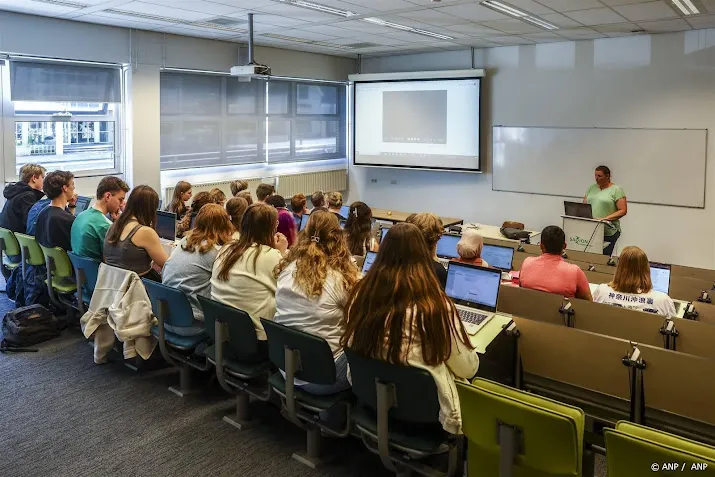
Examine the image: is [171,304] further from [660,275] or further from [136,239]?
[660,275]

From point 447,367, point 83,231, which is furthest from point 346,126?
point 447,367

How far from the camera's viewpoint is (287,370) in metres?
2.67

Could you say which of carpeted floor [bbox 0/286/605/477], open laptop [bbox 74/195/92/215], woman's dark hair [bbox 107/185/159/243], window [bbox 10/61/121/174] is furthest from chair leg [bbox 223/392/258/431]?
window [bbox 10/61/121/174]

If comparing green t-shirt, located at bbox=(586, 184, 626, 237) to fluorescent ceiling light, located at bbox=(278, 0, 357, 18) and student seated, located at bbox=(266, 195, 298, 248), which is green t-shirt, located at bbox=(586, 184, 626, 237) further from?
student seated, located at bbox=(266, 195, 298, 248)

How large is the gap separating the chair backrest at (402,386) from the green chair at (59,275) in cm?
291

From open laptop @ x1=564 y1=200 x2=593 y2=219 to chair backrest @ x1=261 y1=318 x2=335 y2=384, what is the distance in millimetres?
4222

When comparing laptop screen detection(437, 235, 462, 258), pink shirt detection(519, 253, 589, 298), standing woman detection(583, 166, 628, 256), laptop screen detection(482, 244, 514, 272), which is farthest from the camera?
standing woman detection(583, 166, 628, 256)

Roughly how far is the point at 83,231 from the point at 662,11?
19.0 ft

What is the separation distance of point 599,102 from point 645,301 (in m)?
5.23

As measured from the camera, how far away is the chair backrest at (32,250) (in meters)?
4.65

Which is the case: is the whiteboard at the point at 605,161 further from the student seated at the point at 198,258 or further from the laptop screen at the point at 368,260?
the student seated at the point at 198,258

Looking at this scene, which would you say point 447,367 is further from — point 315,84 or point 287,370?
point 315,84

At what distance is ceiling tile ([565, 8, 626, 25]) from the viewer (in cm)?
596

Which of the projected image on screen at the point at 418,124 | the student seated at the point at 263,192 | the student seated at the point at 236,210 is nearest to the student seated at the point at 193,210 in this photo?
the student seated at the point at 236,210
